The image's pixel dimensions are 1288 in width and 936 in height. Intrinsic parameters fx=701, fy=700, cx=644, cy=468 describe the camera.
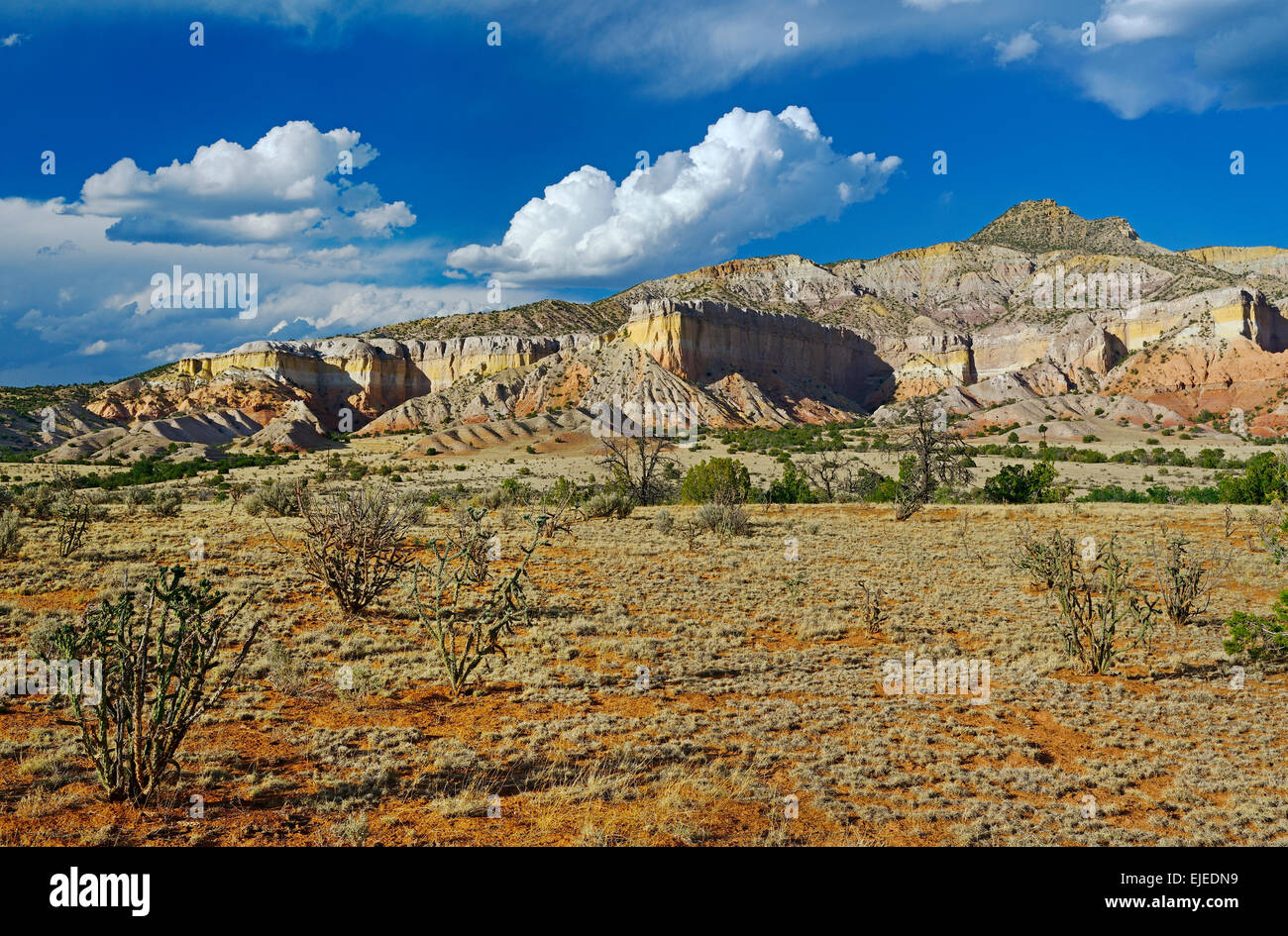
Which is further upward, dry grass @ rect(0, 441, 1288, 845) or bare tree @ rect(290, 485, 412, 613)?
bare tree @ rect(290, 485, 412, 613)

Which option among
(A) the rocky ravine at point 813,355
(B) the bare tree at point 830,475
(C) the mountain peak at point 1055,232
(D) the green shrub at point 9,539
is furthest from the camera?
(C) the mountain peak at point 1055,232

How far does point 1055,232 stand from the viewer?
13688 cm

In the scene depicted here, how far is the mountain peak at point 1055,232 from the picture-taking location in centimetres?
12650

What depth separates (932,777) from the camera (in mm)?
6172

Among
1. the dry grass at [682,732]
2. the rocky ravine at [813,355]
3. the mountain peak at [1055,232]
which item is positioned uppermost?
the mountain peak at [1055,232]

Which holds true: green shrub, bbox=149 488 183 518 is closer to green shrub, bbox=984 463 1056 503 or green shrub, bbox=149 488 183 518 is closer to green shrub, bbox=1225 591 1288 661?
green shrub, bbox=1225 591 1288 661

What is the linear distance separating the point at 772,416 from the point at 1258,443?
43.4 meters

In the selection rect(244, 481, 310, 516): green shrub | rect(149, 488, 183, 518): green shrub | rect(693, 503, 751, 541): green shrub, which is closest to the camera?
rect(693, 503, 751, 541): green shrub

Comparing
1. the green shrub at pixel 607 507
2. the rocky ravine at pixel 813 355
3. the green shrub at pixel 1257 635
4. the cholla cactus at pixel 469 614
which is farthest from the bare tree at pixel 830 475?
the rocky ravine at pixel 813 355

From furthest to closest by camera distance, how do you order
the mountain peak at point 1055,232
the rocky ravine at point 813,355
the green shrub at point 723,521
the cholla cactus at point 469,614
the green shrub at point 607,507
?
1. the mountain peak at point 1055,232
2. the rocky ravine at point 813,355
3. the green shrub at point 607,507
4. the green shrub at point 723,521
5. the cholla cactus at point 469,614

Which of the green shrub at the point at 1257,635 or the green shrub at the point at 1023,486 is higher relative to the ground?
the green shrub at the point at 1023,486

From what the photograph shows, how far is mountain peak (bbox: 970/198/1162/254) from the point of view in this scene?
4980 inches

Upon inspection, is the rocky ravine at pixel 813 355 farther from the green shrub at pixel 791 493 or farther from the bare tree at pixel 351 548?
the bare tree at pixel 351 548

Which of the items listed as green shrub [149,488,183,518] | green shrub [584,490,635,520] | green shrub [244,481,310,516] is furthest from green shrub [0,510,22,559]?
green shrub [584,490,635,520]
